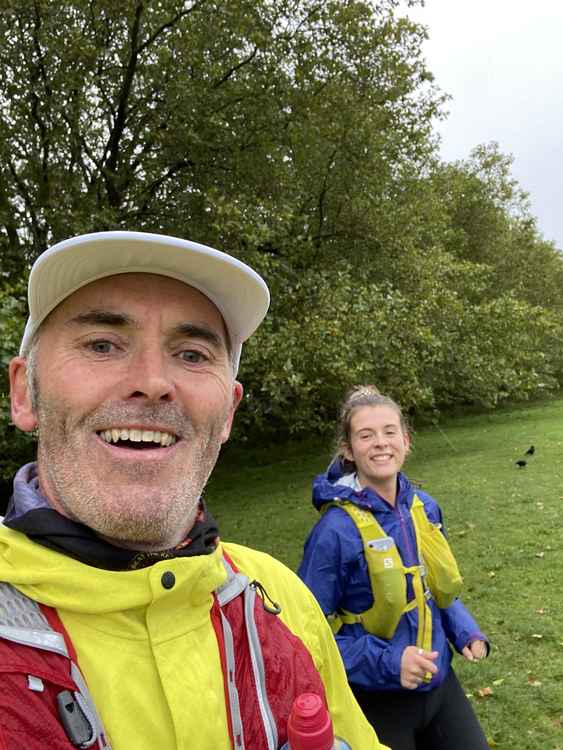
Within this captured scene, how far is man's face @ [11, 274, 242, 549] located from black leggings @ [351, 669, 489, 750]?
1847 millimetres

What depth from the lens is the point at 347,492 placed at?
10.1ft

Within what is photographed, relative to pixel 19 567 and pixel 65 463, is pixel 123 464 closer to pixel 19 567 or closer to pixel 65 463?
pixel 65 463

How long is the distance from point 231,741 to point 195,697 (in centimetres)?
13

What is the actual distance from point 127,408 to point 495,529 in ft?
30.8

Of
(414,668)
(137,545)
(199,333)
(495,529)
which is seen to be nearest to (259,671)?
(137,545)

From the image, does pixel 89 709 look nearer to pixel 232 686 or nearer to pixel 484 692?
pixel 232 686

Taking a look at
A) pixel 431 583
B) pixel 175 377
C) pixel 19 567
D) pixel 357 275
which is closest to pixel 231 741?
pixel 19 567

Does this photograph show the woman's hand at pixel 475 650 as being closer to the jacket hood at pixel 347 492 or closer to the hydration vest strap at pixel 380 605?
the hydration vest strap at pixel 380 605

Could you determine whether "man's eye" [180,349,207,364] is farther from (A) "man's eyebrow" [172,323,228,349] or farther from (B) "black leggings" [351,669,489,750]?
(B) "black leggings" [351,669,489,750]

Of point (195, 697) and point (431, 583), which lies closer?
point (195, 697)

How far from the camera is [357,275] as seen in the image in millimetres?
14281

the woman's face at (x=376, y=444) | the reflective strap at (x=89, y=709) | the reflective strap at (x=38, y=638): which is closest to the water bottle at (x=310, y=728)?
the reflective strap at (x=89, y=709)

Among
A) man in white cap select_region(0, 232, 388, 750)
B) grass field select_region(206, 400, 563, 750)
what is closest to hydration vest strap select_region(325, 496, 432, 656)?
man in white cap select_region(0, 232, 388, 750)

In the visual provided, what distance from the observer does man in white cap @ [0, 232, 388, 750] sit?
117 centimetres
